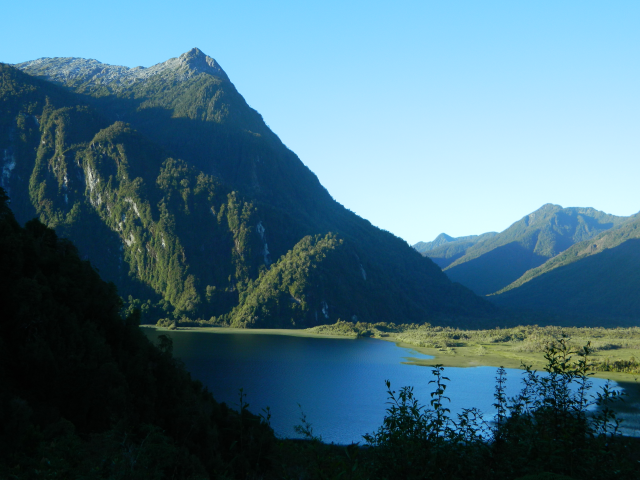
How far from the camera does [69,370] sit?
25016mm

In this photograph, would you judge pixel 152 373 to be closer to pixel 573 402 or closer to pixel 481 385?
pixel 573 402

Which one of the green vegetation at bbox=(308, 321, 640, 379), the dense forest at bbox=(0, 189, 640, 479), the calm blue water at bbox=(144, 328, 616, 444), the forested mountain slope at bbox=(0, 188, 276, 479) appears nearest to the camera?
the dense forest at bbox=(0, 189, 640, 479)

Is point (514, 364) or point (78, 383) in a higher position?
point (78, 383)

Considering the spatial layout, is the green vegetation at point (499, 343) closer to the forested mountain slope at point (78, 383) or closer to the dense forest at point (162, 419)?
the forested mountain slope at point (78, 383)

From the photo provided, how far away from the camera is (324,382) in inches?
2729

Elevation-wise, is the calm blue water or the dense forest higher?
the dense forest

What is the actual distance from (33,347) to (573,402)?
23.3m

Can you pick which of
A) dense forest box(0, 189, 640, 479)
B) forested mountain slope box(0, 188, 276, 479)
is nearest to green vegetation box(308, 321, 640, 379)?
forested mountain slope box(0, 188, 276, 479)

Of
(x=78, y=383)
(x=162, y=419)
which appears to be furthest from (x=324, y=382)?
(x=78, y=383)

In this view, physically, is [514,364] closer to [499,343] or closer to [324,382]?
[324,382]

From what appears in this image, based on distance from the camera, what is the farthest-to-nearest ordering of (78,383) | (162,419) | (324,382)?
(324,382)
(162,419)
(78,383)

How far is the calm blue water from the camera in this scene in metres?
49.4

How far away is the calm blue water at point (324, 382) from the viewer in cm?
4939

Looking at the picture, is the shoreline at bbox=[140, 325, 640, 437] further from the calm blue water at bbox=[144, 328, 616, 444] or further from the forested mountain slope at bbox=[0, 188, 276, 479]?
the forested mountain slope at bbox=[0, 188, 276, 479]
